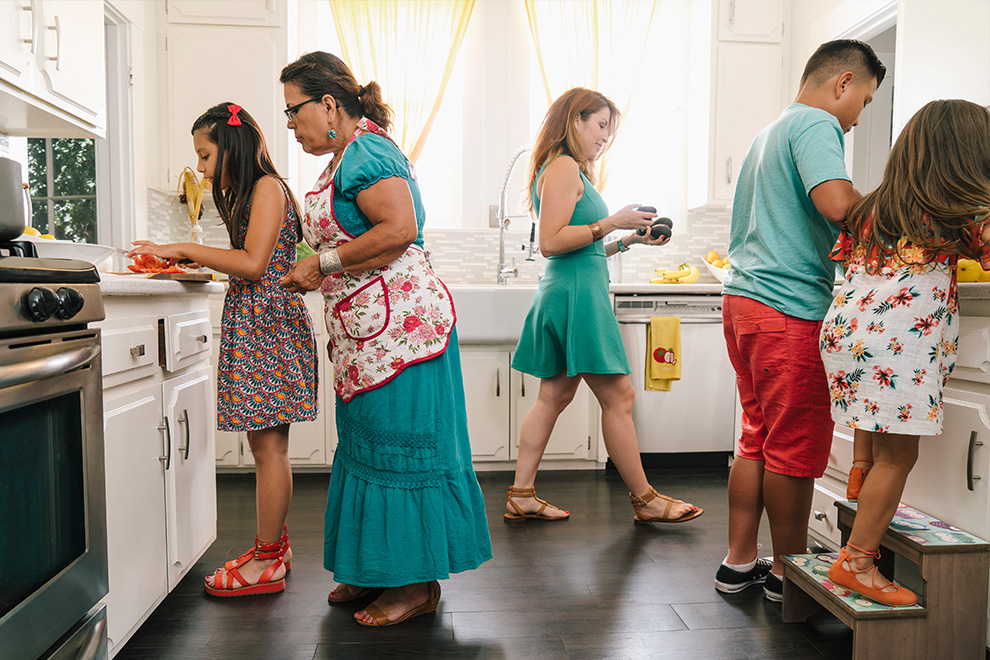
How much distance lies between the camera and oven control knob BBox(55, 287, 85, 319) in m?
1.00

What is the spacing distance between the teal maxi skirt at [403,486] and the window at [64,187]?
1922 millimetres

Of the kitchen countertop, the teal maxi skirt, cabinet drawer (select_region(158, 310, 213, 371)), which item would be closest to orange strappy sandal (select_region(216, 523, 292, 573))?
the teal maxi skirt

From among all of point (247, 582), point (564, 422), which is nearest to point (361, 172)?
point (247, 582)

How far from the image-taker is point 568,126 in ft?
7.57

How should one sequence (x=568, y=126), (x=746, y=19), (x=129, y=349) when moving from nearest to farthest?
(x=129, y=349)
(x=568, y=126)
(x=746, y=19)

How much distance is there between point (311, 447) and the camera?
3.05m

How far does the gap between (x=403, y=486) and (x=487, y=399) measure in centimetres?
152

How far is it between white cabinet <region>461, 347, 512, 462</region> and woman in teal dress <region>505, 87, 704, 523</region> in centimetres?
59

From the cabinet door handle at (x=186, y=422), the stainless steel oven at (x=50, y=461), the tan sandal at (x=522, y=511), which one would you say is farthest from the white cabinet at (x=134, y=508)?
the tan sandal at (x=522, y=511)

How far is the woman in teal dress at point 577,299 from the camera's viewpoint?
227 centimetres

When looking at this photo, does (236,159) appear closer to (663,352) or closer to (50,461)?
(50,461)

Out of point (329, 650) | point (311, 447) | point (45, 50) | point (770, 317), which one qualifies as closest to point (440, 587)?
point (329, 650)

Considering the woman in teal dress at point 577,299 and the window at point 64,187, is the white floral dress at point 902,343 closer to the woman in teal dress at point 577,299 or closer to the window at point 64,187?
the woman in teal dress at point 577,299

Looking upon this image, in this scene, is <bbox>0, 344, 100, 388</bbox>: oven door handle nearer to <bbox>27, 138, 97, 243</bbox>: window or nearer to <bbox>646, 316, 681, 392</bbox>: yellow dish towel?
<bbox>27, 138, 97, 243</bbox>: window
